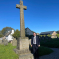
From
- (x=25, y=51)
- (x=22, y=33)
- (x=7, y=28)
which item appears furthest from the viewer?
(x=7, y=28)

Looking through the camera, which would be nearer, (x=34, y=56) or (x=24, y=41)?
(x=34, y=56)

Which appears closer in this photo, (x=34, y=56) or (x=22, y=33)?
(x=34, y=56)

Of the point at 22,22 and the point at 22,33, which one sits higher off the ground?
the point at 22,22

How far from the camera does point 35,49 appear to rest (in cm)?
502

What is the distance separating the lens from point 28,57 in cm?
491

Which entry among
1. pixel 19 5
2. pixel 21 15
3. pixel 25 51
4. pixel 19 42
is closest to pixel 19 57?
pixel 25 51

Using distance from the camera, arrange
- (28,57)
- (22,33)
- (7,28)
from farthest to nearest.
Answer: (7,28), (22,33), (28,57)

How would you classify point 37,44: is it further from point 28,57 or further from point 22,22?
point 22,22

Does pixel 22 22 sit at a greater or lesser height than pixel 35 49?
greater

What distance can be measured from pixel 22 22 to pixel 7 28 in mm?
52294

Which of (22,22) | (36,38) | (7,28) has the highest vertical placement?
(7,28)

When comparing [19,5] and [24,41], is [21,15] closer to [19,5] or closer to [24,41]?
[19,5]

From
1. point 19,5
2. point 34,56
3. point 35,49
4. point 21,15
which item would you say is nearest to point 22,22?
point 21,15

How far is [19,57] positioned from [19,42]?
1.47m
